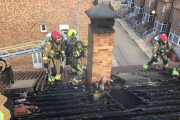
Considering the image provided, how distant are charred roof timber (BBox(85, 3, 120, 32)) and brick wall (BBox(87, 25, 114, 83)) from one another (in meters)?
0.19

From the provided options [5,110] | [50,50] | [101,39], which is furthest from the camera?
[50,50]

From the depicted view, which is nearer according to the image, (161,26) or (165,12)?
(165,12)

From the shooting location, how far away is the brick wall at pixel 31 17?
11.8 metres

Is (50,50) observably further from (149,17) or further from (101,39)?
(149,17)

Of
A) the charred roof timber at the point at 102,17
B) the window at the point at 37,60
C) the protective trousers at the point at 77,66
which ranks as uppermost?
the charred roof timber at the point at 102,17

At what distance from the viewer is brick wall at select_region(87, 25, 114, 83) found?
3.66 m

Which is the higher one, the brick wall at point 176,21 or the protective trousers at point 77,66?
the brick wall at point 176,21

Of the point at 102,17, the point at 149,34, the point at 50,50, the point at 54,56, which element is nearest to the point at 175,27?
the point at 149,34

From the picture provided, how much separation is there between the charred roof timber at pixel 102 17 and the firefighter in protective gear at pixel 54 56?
7.65 ft

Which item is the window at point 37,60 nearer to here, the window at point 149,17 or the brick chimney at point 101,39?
the brick chimney at point 101,39

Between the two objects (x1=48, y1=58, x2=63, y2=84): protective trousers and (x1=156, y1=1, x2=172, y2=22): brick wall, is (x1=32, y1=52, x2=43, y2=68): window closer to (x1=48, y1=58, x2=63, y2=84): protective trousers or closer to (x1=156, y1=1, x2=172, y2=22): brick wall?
(x1=48, y1=58, x2=63, y2=84): protective trousers

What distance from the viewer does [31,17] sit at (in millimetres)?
12250

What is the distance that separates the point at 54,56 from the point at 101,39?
106 inches

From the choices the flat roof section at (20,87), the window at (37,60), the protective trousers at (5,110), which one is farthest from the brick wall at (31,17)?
the protective trousers at (5,110)
